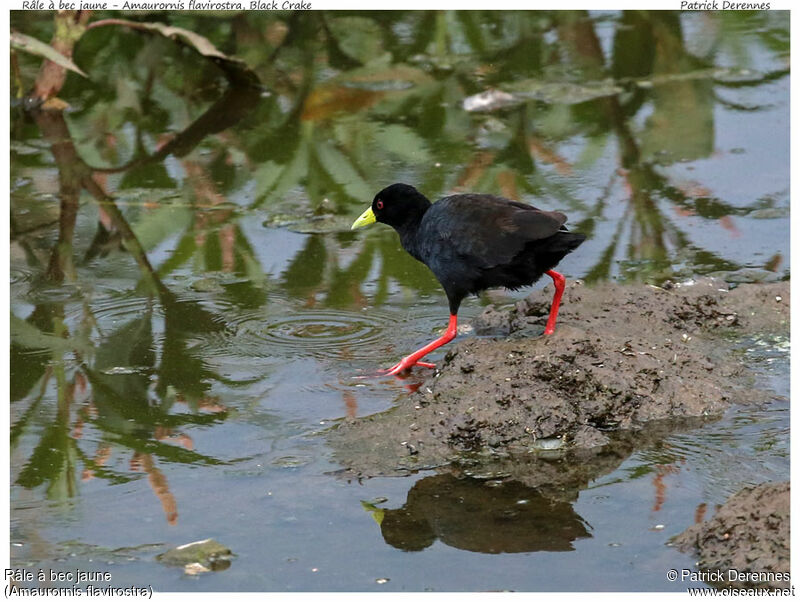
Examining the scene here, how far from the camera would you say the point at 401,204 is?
675 cm

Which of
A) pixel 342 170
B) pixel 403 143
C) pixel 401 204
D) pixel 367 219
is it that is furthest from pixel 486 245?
pixel 403 143

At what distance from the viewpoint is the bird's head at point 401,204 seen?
265 inches

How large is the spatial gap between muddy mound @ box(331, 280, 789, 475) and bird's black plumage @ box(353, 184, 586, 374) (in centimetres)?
31

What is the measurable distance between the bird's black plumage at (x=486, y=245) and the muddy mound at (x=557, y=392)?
31cm

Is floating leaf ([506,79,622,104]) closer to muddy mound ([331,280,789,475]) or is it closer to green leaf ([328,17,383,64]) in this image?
green leaf ([328,17,383,64])

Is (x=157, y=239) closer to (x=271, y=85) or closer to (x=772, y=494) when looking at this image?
(x=271, y=85)

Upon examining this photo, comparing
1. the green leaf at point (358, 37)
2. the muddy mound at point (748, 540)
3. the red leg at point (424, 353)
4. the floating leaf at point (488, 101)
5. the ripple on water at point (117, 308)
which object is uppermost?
the green leaf at point (358, 37)

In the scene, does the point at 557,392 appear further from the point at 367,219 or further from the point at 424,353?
the point at 367,219


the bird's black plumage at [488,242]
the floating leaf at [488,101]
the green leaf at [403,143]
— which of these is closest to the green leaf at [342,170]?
the green leaf at [403,143]

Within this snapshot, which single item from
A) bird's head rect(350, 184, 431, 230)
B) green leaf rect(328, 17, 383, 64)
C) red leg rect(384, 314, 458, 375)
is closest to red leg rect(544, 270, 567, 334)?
red leg rect(384, 314, 458, 375)

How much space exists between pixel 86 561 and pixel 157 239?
390 centimetres

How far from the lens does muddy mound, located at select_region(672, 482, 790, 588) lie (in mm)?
4145

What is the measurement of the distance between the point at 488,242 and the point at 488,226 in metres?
0.09

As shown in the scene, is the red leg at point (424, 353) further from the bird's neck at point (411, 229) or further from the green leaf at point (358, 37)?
the green leaf at point (358, 37)
